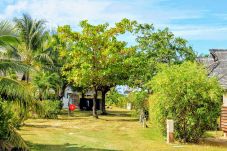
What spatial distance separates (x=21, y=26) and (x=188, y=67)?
24722 mm

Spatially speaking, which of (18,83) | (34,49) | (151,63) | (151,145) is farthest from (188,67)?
(34,49)

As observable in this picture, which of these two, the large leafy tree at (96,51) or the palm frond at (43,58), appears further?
the palm frond at (43,58)

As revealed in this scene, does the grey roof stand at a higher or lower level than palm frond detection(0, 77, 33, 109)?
higher

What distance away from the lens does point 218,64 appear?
26.6 m

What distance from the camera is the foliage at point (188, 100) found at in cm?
1850

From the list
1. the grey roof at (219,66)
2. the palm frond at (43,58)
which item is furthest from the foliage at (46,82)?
the grey roof at (219,66)

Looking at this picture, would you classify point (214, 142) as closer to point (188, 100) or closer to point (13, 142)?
point (188, 100)

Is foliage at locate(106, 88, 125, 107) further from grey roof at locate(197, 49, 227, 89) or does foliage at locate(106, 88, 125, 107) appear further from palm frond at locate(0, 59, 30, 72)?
palm frond at locate(0, 59, 30, 72)

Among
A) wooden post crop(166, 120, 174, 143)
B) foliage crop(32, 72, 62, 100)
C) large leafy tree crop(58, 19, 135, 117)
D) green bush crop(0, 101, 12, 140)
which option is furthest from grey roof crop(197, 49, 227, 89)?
green bush crop(0, 101, 12, 140)

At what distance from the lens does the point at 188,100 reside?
1867 centimetres

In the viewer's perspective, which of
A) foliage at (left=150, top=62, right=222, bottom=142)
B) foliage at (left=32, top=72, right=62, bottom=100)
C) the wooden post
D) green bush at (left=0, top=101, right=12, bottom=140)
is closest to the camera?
green bush at (left=0, top=101, right=12, bottom=140)

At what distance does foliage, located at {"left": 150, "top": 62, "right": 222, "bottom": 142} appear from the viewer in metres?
18.5

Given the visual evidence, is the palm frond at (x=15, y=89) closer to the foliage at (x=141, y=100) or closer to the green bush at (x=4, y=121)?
the green bush at (x=4, y=121)

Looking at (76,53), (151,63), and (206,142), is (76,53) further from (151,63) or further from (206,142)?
(206,142)
